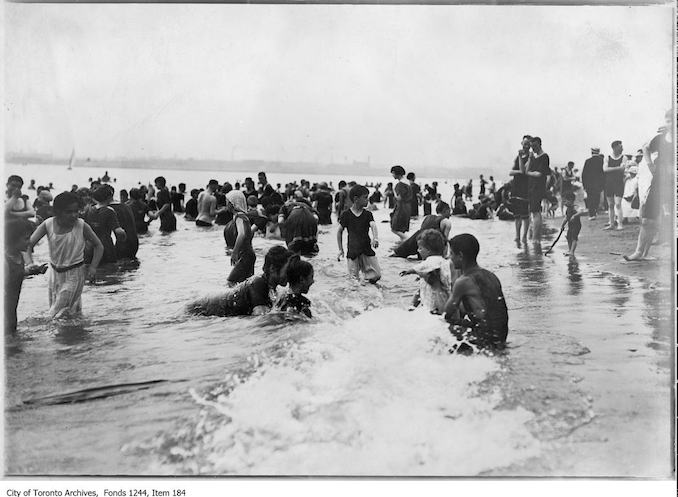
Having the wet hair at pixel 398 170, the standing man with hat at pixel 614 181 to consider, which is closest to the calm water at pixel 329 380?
the standing man with hat at pixel 614 181

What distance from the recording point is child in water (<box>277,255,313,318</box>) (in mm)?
5348

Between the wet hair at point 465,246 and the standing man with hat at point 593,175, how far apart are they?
3.95 feet

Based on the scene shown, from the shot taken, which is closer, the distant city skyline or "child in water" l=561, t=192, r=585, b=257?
the distant city skyline

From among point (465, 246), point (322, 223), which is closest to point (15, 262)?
point (322, 223)

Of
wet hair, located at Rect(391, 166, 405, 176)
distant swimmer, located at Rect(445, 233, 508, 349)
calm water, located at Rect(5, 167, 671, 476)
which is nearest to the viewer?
calm water, located at Rect(5, 167, 671, 476)

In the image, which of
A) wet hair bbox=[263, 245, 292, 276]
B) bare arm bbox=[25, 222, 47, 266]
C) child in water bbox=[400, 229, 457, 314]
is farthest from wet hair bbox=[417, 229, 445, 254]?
bare arm bbox=[25, 222, 47, 266]

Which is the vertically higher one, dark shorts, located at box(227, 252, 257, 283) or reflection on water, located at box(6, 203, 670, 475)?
dark shorts, located at box(227, 252, 257, 283)

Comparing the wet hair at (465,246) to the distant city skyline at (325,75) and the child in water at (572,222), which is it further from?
the child in water at (572,222)

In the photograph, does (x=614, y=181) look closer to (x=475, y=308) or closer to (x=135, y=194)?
(x=475, y=308)

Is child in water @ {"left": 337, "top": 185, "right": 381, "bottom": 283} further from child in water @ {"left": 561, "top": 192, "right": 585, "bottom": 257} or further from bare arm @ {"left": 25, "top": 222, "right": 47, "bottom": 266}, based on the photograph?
bare arm @ {"left": 25, "top": 222, "right": 47, "bottom": 266}

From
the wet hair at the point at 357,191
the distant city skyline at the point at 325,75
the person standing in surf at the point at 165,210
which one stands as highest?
the distant city skyline at the point at 325,75

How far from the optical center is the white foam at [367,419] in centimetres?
482

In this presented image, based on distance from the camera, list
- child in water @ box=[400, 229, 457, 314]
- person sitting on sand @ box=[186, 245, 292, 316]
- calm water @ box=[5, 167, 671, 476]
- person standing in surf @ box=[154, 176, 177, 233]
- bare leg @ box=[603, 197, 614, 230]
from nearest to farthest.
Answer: calm water @ box=[5, 167, 671, 476] → child in water @ box=[400, 229, 457, 314] → person sitting on sand @ box=[186, 245, 292, 316] → bare leg @ box=[603, 197, 614, 230] → person standing in surf @ box=[154, 176, 177, 233]
